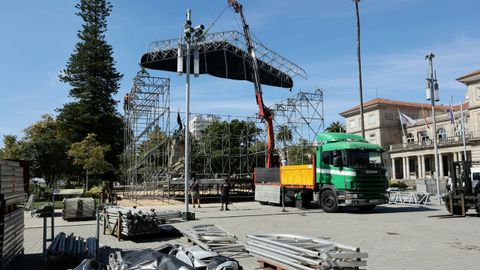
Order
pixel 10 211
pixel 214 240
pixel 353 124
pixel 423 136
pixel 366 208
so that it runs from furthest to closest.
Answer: pixel 353 124 → pixel 423 136 → pixel 366 208 → pixel 214 240 → pixel 10 211

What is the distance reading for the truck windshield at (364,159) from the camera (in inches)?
745

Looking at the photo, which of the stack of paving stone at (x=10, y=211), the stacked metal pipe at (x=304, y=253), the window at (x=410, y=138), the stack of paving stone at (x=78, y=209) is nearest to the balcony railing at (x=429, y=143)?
the window at (x=410, y=138)

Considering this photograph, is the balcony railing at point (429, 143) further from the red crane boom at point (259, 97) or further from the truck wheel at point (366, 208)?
the truck wheel at point (366, 208)

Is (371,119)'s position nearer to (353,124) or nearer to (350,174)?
(353,124)

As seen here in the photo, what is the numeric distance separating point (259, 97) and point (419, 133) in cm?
5819

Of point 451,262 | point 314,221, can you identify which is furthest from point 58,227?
point 451,262

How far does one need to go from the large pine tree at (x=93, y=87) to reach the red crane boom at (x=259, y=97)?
27.6 m

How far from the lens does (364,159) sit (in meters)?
19.2

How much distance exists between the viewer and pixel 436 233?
1248 cm

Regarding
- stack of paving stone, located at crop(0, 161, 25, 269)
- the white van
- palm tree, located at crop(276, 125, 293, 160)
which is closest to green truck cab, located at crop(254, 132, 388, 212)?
the white van

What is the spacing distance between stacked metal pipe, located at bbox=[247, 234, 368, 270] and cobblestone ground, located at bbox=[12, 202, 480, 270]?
2.06 feet

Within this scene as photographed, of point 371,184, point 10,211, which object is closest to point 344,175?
point 371,184

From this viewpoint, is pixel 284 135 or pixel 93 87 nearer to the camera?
pixel 284 135

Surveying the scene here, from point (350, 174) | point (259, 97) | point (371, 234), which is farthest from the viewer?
point (259, 97)
